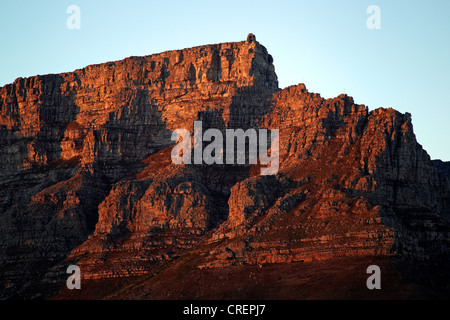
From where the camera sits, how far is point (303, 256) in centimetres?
18238

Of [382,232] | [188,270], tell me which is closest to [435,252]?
[382,232]

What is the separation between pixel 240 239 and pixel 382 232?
88.7ft

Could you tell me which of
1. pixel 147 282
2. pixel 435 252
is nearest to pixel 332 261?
pixel 435 252

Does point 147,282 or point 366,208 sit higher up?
point 366,208
